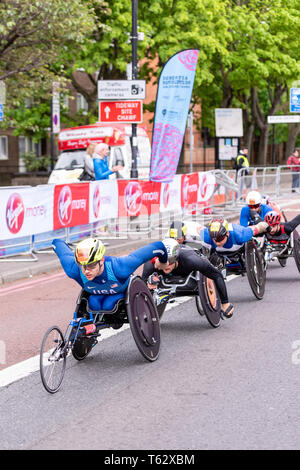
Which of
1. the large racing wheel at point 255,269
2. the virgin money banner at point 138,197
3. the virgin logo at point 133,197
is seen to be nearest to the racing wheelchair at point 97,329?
the large racing wheel at point 255,269

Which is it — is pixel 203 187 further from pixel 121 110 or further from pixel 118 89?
pixel 118 89

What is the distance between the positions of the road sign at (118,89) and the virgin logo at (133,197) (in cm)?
251

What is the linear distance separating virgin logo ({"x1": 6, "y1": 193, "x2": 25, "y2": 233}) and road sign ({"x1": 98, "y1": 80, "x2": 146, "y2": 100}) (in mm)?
5722

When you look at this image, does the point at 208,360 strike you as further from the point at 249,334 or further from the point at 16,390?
the point at 16,390

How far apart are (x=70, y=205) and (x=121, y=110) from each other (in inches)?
190

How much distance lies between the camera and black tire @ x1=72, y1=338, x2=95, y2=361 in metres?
7.18

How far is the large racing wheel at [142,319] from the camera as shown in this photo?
22.3ft

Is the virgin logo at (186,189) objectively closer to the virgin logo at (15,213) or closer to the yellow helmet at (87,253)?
the virgin logo at (15,213)

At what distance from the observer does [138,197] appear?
17125mm

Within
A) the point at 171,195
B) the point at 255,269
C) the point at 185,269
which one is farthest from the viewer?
the point at 171,195

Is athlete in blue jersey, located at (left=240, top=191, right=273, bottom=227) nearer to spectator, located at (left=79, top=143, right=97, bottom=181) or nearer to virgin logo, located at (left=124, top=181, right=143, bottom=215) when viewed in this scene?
virgin logo, located at (left=124, top=181, right=143, bottom=215)

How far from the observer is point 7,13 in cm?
1823

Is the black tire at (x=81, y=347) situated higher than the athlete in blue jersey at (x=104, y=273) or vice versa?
the athlete in blue jersey at (x=104, y=273)

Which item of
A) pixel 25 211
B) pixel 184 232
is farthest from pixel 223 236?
pixel 25 211
